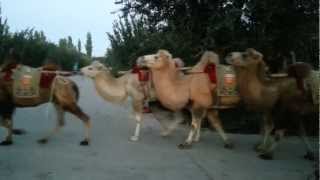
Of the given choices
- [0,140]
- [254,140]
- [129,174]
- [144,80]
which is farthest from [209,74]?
[0,140]

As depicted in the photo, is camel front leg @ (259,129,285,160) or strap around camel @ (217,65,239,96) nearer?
camel front leg @ (259,129,285,160)

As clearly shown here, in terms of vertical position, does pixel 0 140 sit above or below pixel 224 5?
below

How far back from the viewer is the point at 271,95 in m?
9.82

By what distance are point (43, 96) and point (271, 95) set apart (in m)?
4.28

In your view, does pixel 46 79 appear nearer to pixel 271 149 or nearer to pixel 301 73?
pixel 271 149

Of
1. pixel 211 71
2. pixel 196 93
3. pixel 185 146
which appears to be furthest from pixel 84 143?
pixel 211 71

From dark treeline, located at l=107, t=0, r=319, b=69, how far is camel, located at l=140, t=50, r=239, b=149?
2229 mm

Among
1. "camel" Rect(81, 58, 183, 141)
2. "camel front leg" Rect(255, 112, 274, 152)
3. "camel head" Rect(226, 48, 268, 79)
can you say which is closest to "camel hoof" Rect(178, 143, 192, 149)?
"camel" Rect(81, 58, 183, 141)

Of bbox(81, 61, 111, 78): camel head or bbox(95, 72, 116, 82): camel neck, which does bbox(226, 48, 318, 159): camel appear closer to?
bbox(95, 72, 116, 82): camel neck

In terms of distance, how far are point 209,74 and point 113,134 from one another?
9.87 feet

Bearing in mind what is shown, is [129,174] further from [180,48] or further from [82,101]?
[82,101]

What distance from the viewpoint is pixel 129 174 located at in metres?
8.38

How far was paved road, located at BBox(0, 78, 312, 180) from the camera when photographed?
27.4 ft

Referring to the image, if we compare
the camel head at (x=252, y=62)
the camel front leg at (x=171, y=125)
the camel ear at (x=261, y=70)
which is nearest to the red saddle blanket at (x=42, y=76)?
the camel front leg at (x=171, y=125)
